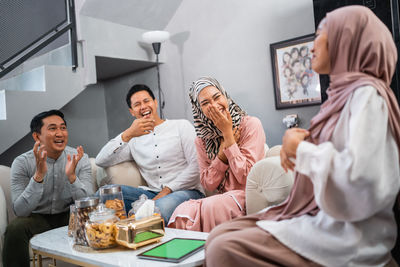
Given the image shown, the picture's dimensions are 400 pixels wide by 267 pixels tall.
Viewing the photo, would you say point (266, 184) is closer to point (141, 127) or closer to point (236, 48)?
point (141, 127)

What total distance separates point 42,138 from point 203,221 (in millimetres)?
1314

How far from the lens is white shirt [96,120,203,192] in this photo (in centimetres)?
255

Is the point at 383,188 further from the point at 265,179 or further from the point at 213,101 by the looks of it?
the point at 213,101

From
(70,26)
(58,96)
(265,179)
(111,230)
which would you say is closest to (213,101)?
(265,179)

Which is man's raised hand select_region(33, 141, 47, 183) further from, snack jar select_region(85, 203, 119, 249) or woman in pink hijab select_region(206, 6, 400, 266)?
woman in pink hijab select_region(206, 6, 400, 266)

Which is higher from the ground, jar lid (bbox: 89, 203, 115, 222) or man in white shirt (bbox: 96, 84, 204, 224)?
man in white shirt (bbox: 96, 84, 204, 224)

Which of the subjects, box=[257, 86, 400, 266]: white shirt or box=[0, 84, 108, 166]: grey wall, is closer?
box=[257, 86, 400, 266]: white shirt

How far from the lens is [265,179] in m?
1.67

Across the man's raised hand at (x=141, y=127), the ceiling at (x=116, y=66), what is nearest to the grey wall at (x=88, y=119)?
the ceiling at (x=116, y=66)

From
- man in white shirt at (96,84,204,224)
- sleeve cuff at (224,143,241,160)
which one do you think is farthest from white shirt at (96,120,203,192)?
sleeve cuff at (224,143,241,160)

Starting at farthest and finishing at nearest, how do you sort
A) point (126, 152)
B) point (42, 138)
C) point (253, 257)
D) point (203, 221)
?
point (126, 152) → point (42, 138) → point (203, 221) → point (253, 257)

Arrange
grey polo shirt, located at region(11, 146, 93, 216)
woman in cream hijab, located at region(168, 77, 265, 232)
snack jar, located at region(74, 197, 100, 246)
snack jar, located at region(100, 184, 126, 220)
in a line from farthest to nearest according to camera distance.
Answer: grey polo shirt, located at region(11, 146, 93, 216) → woman in cream hijab, located at region(168, 77, 265, 232) → snack jar, located at region(100, 184, 126, 220) → snack jar, located at region(74, 197, 100, 246)

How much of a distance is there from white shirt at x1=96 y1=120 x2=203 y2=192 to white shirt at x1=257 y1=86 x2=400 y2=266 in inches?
56.9

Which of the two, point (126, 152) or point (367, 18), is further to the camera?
point (126, 152)
